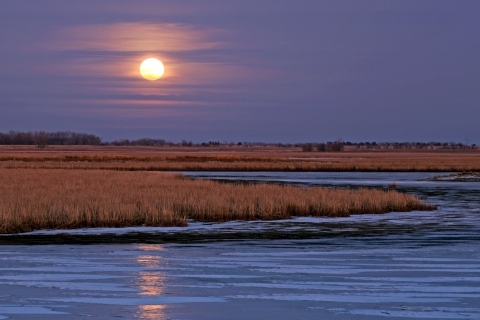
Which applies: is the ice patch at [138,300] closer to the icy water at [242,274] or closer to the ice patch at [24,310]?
the icy water at [242,274]

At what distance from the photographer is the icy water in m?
7.59

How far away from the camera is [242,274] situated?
32.6 feet

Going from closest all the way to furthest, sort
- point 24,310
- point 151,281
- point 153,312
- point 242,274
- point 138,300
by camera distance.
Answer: point 153,312
point 24,310
point 138,300
point 151,281
point 242,274

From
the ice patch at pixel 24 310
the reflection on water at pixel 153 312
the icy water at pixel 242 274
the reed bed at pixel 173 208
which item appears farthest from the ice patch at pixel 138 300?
the reed bed at pixel 173 208

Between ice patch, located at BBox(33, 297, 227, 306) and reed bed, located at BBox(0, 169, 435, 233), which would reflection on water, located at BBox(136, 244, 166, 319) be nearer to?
ice patch, located at BBox(33, 297, 227, 306)

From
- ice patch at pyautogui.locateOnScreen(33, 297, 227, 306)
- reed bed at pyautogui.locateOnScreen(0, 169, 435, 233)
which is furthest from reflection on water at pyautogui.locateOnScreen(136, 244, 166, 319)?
reed bed at pyautogui.locateOnScreen(0, 169, 435, 233)

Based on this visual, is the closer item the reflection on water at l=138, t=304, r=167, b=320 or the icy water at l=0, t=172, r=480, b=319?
the reflection on water at l=138, t=304, r=167, b=320

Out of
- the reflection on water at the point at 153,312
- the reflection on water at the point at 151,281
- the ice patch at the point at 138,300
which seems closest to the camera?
the reflection on water at the point at 153,312

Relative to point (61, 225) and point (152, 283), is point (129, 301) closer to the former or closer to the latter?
point (152, 283)

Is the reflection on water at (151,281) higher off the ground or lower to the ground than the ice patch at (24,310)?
lower

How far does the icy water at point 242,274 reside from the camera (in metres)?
7.59

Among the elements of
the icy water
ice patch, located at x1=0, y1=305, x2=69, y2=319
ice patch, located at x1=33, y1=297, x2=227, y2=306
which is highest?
ice patch, located at x1=0, y1=305, x2=69, y2=319

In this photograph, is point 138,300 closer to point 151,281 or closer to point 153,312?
point 153,312

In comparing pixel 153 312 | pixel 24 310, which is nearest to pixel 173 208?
pixel 24 310
